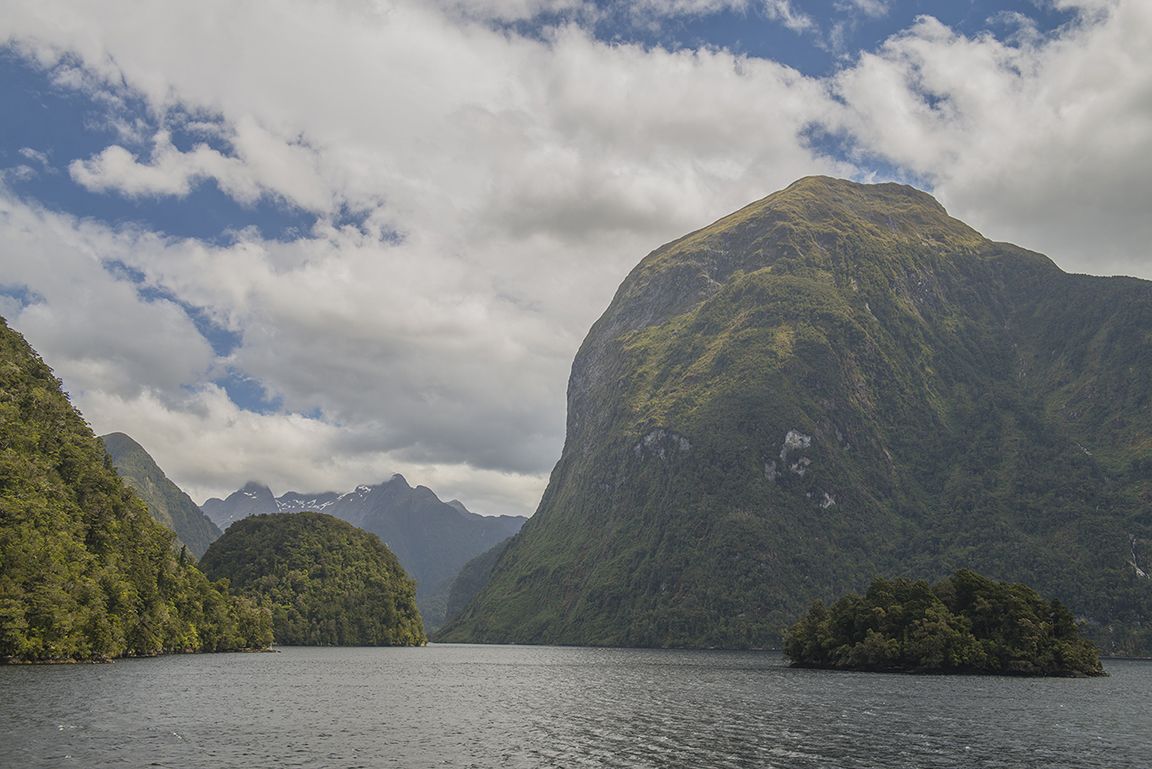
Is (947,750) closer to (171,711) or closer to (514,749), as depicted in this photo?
(514,749)

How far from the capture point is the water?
181ft

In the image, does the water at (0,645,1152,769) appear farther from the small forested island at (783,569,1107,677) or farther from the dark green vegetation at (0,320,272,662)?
the small forested island at (783,569,1107,677)

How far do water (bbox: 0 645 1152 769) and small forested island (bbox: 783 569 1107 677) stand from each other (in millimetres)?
21972

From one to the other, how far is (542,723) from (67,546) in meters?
90.2

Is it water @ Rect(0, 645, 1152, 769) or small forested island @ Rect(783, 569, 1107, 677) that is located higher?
small forested island @ Rect(783, 569, 1107, 677)

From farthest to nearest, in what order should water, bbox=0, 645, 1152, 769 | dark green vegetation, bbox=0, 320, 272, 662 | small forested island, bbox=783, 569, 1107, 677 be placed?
small forested island, bbox=783, 569, 1107, 677, dark green vegetation, bbox=0, 320, 272, 662, water, bbox=0, 645, 1152, 769

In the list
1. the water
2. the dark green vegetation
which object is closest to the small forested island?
the water

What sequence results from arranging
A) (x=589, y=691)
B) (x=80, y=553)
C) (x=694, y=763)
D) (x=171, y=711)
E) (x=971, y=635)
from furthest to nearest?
1. (x=971, y=635)
2. (x=80, y=553)
3. (x=589, y=691)
4. (x=171, y=711)
5. (x=694, y=763)

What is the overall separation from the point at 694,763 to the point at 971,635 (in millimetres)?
123064

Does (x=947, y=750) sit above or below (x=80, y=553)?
below

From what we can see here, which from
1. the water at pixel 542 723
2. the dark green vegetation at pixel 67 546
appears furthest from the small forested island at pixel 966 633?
the dark green vegetation at pixel 67 546

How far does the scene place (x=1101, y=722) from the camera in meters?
83.3

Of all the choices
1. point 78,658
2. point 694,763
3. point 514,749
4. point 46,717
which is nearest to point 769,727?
point 694,763

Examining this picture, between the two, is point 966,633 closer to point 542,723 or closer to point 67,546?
point 542,723
